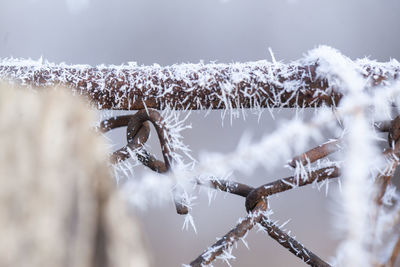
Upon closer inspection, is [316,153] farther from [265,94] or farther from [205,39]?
[205,39]

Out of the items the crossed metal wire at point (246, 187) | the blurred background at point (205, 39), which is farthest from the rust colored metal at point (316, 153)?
the blurred background at point (205, 39)

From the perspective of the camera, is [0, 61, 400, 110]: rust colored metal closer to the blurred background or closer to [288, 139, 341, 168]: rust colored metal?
[288, 139, 341, 168]: rust colored metal

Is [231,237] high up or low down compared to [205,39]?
down

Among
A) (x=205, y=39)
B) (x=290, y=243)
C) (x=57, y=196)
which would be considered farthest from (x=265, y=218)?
(x=205, y=39)

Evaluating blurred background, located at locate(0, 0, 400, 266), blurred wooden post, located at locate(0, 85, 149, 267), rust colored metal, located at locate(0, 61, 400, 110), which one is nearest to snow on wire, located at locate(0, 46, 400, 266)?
rust colored metal, located at locate(0, 61, 400, 110)

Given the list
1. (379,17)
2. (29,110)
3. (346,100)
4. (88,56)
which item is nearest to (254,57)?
(379,17)

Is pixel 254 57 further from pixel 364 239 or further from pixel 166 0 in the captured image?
pixel 364 239
